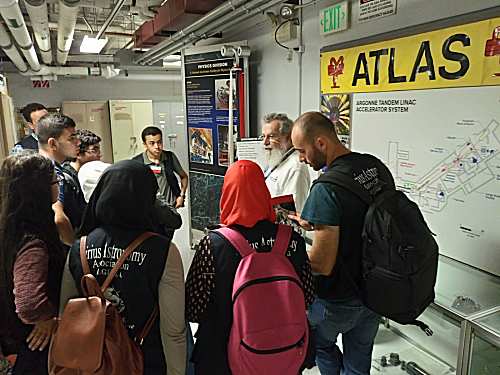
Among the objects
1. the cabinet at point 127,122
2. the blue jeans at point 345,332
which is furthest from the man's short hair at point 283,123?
the cabinet at point 127,122

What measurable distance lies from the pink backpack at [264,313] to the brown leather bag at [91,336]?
352 mm

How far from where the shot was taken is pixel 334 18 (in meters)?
2.79

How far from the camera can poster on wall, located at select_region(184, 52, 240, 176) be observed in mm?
4082

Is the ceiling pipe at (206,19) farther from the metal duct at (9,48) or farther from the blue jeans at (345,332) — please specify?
the blue jeans at (345,332)

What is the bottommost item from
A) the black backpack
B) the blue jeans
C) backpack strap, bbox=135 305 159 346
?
the blue jeans

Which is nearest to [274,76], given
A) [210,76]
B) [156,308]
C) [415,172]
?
[210,76]

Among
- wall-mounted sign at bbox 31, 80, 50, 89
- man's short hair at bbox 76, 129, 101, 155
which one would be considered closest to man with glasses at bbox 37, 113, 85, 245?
man's short hair at bbox 76, 129, 101, 155

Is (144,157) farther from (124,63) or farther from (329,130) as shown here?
(124,63)

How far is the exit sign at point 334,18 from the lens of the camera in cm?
269

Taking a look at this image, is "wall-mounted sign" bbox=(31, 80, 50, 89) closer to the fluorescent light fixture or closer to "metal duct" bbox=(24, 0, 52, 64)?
the fluorescent light fixture

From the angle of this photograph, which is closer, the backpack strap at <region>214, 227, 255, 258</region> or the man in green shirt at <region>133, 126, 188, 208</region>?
the backpack strap at <region>214, 227, 255, 258</region>

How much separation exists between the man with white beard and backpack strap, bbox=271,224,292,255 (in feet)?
3.60

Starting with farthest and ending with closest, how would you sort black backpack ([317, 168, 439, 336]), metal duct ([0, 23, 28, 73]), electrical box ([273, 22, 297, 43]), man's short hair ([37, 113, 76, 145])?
1. metal duct ([0, 23, 28, 73])
2. electrical box ([273, 22, 297, 43])
3. man's short hair ([37, 113, 76, 145])
4. black backpack ([317, 168, 439, 336])

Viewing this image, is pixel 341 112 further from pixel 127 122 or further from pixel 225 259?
pixel 127 122
